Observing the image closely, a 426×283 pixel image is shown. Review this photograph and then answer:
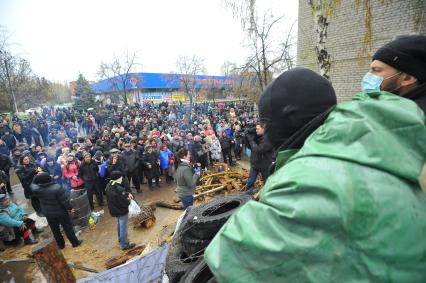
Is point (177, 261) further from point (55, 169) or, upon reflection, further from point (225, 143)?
point (225, 143)

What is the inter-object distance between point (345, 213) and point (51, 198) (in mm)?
6710

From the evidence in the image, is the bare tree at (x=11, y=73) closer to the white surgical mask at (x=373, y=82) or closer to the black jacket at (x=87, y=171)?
the black jacket at (x=87, y=171)

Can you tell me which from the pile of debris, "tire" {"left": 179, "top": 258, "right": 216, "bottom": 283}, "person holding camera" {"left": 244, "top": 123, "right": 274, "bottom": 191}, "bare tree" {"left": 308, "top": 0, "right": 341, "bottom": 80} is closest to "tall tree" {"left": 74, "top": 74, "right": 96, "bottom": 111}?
the pile of debris

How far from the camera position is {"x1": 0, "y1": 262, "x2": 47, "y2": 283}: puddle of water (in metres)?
5.44

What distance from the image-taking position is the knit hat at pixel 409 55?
5.48 feet

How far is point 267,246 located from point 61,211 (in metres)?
6.61

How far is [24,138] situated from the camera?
1875 centimetres

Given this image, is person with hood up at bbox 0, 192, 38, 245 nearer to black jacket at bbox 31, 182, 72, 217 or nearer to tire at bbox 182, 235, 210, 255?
black jacket at bbox 31, 182, 72, 217

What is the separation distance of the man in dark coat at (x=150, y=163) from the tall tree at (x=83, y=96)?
3472 centimetres

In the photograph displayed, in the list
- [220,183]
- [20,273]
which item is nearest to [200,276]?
[20,273]

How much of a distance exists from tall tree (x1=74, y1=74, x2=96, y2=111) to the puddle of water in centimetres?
3738

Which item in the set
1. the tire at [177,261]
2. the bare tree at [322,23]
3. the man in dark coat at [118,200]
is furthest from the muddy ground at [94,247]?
the bare tree at [322,23]

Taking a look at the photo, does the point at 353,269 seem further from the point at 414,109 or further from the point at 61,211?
the point at 61,211

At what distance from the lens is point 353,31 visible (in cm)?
962
